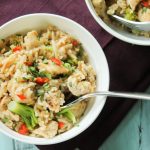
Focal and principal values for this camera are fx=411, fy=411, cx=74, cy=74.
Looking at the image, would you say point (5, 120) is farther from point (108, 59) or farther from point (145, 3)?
point (145, 3)

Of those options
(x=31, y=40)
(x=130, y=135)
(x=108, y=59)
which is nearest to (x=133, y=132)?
(x=130, y=135)

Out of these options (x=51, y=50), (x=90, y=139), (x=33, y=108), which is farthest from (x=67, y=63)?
(x=90, y=139)

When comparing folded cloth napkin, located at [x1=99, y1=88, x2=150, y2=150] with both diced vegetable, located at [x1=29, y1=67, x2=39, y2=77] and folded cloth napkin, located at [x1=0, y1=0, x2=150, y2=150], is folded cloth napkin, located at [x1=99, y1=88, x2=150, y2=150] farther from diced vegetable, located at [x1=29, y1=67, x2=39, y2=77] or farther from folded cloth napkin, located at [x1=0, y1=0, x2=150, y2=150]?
diced vegetable, located at [x1=29, y1=67, x2=39, y2=77]

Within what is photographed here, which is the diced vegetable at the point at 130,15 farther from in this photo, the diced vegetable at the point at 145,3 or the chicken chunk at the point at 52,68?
the chicken chunk at the point at 52,68

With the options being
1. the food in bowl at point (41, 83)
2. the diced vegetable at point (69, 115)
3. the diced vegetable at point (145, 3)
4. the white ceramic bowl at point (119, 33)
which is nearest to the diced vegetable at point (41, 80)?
the food in bowl at point (41, 83)

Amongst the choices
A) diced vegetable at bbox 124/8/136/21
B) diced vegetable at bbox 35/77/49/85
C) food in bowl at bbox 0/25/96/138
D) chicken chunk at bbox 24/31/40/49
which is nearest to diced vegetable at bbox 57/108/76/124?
food in bowl at bbox 0/25/96/138

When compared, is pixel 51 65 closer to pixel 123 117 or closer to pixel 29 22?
pixel 29 22
